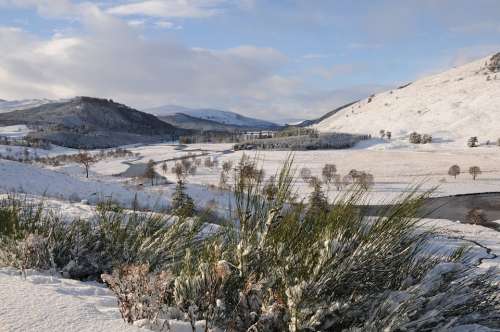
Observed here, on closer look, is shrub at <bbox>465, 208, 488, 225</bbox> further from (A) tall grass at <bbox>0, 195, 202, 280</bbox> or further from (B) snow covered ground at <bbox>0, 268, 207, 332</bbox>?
(B) snow covered ground at <bbox>0, 268, 207, 332</bbox>

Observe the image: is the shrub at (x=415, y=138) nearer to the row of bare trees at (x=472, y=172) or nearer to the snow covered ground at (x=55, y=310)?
the row of bare trees at (x=472, y=172)

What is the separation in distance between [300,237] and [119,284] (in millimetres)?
1703

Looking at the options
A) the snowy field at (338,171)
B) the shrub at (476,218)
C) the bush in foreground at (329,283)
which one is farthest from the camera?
the snowy field at (338,171)

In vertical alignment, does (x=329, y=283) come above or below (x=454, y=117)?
below

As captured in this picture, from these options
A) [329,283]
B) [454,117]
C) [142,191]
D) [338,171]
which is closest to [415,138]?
[454,117]

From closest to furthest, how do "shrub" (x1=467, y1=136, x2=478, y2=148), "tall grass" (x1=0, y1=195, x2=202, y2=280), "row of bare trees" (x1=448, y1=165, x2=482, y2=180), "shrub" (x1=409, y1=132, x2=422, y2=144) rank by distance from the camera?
1. "tall grass" (x1=0, y1=195, x2=202, y2=280)
2. "row of bare trees" (x1=448, y1=165, x2=482, y2=180)
3. "shrub" (x1=467, y1=136, x2=478, y2=148)
4. "shrub" (x1=409, y1=132, x2=422, y2=144)

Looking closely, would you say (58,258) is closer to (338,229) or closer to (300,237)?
(300,237)

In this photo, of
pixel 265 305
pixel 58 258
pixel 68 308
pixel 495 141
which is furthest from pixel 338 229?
pixel 495 141

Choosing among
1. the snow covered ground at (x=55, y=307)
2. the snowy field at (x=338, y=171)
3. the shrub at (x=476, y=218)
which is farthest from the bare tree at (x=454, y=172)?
the snow covered ground at (x=55, y=307)

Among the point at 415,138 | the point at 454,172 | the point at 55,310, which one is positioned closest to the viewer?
the point at 55,310

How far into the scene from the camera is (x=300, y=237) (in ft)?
13.1

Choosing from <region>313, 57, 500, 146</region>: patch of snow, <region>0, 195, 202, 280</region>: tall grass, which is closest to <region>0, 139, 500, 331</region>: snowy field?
<region>0, 195, 202, 280</region>: tall grass

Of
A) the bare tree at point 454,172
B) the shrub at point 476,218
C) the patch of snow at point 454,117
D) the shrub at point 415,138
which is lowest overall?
the shrub at point 476,218

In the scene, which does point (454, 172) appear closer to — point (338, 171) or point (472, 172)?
point (472, 172)
